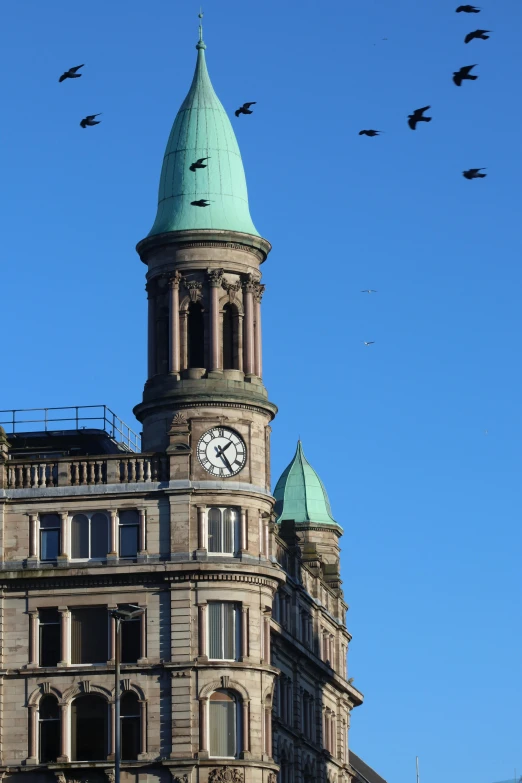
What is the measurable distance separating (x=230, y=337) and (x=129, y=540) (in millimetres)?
11848

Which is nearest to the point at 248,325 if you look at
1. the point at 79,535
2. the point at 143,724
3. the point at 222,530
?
the point at 222,530

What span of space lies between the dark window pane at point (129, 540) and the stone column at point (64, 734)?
7.87 meters

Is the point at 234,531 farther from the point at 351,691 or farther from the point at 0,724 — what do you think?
the point at 351,691

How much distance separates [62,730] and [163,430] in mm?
15563

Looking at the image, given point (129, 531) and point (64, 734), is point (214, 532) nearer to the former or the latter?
point (129, 531)

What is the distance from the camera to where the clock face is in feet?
347

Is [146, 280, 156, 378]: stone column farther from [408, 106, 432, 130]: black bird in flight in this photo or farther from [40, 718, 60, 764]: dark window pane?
[408, 106, 432, 130]: black bird in flight

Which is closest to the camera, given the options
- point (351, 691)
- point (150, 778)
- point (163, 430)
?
point (150, 778)

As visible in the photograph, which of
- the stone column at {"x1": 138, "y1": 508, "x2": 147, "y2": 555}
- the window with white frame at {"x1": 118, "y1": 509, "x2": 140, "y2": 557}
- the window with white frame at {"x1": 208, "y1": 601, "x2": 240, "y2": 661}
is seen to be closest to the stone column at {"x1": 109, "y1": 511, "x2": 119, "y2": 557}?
the window with white frame at {"x1": 118, "y1": 509, "x2": 140, "y2": 557}

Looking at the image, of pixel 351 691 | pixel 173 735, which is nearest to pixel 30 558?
pixel 173 735

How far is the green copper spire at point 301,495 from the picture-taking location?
150250 mm

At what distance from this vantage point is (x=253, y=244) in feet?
361

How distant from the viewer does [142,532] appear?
10450 cm

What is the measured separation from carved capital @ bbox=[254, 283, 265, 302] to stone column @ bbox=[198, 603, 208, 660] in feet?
54.7
